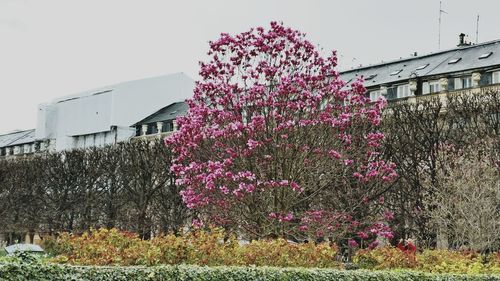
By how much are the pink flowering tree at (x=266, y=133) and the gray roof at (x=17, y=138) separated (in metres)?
74.2

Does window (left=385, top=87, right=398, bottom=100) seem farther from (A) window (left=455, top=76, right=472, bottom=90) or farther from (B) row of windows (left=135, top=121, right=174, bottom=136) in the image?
(B) row of windows (left=135, top=121, right=174, bottom=136)

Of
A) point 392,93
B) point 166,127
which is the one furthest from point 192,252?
point 166,127

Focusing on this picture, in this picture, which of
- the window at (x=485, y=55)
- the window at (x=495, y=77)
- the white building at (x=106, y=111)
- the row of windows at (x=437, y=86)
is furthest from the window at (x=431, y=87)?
the white building at (x=106, y=111)

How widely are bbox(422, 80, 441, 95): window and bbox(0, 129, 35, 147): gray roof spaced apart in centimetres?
5711

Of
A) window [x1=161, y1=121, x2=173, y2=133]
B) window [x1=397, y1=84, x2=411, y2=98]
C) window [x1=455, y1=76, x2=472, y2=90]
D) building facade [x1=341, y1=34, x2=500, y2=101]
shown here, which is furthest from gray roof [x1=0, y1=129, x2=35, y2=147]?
window [x1=455, y1=76, x2=472, y2=90]

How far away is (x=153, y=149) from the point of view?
4809 centimetres

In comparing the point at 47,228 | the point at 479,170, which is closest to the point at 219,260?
the point at 479,170

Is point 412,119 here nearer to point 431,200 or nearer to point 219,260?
point 431,200

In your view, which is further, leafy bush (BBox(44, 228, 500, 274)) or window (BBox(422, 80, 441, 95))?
window (BBox(422, 80, 441, 95))

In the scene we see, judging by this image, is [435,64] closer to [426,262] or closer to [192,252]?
[426,262]

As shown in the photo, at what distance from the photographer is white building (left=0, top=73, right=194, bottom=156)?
255ft

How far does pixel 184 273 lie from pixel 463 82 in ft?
135

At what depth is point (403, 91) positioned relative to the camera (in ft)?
178

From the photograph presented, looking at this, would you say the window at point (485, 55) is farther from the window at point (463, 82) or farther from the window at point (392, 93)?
the window at point (392, 93)
